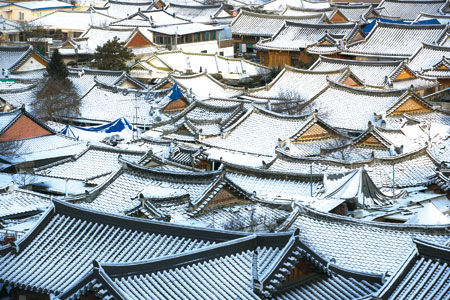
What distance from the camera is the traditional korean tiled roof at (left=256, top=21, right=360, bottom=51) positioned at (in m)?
57.8

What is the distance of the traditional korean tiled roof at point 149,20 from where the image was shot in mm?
65375

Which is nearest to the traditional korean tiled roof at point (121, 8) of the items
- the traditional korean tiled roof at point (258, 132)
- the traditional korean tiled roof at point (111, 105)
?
the traditional korean tiled roof at point (111, 105)

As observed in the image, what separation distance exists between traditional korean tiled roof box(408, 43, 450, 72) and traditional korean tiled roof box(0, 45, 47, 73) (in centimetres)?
2039

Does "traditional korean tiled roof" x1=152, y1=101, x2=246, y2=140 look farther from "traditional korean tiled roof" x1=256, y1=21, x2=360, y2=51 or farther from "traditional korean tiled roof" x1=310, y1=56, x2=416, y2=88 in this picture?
"traditional korean tiled roof" x1=256, y1=21, x2=360, y2=51

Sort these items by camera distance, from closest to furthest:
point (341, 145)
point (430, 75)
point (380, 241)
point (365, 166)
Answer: point (380, 241) → point (365, 166) → point (341, 145) → point (430, 75)

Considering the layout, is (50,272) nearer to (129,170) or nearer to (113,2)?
(129,170)

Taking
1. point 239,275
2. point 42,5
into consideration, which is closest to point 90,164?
point 239,275

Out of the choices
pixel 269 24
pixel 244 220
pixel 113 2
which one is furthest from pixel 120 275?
pixel 113 2

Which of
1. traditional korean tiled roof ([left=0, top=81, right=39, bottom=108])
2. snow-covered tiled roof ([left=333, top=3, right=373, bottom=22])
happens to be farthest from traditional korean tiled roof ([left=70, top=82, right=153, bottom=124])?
snow-covered tiled roof ([left=333, top=3, right=373, bottom=22])

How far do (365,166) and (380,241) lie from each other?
32.2 feet

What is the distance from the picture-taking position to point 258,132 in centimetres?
3444

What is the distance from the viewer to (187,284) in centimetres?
1538

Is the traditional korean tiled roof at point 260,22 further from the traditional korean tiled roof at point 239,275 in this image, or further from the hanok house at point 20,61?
the traditional korean tiled roof at point 239,275

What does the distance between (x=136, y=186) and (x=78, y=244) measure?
20.5 ft
